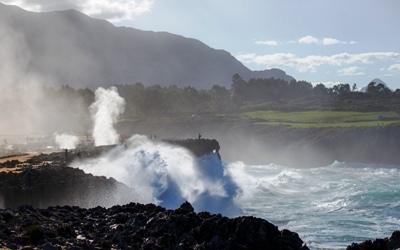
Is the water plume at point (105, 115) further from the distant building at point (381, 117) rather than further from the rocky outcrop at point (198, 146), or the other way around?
the distant building at point (381, 117)

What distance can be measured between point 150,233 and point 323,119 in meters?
98.5

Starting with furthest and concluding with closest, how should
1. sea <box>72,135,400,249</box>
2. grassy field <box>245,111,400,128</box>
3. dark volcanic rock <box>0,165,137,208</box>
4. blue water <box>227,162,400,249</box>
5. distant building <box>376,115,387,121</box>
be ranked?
distant building <box>376,115,387,121</box>
grassy field <box>245,111,400,128</box>
sea <box>72,135,400,249</box>
blue water <box>227,162,400,249</box>
dark volcanic rock <box>0,165,137,208</box>

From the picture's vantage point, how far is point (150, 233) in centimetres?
2245

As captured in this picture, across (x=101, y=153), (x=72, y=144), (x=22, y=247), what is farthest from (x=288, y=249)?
(x=72, y=144)

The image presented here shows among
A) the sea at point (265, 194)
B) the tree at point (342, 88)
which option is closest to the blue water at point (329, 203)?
the sea at point (265, 194)

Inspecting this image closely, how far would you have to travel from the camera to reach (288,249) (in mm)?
21062

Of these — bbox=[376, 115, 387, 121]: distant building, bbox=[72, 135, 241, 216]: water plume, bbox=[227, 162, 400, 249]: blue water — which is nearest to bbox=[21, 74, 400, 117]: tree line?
bbox=[376, 115, 387, 121]: distant building

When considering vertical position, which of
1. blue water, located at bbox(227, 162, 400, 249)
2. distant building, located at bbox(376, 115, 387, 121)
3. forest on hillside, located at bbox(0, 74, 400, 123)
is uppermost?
forest on hillside, located at bbox(0, 74, 400, 123)

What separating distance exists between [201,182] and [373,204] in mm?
15374

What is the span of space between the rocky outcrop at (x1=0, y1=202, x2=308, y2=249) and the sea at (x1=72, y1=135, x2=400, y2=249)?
13816 mm

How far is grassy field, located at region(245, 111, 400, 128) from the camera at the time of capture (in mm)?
107625

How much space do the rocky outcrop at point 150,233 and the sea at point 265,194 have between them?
1382 cm

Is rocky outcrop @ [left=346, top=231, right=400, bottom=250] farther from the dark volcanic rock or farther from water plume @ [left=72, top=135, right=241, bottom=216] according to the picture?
water plume @ [left=72, top=135, right=241, bottom=216]

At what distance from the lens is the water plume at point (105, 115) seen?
74.8m
